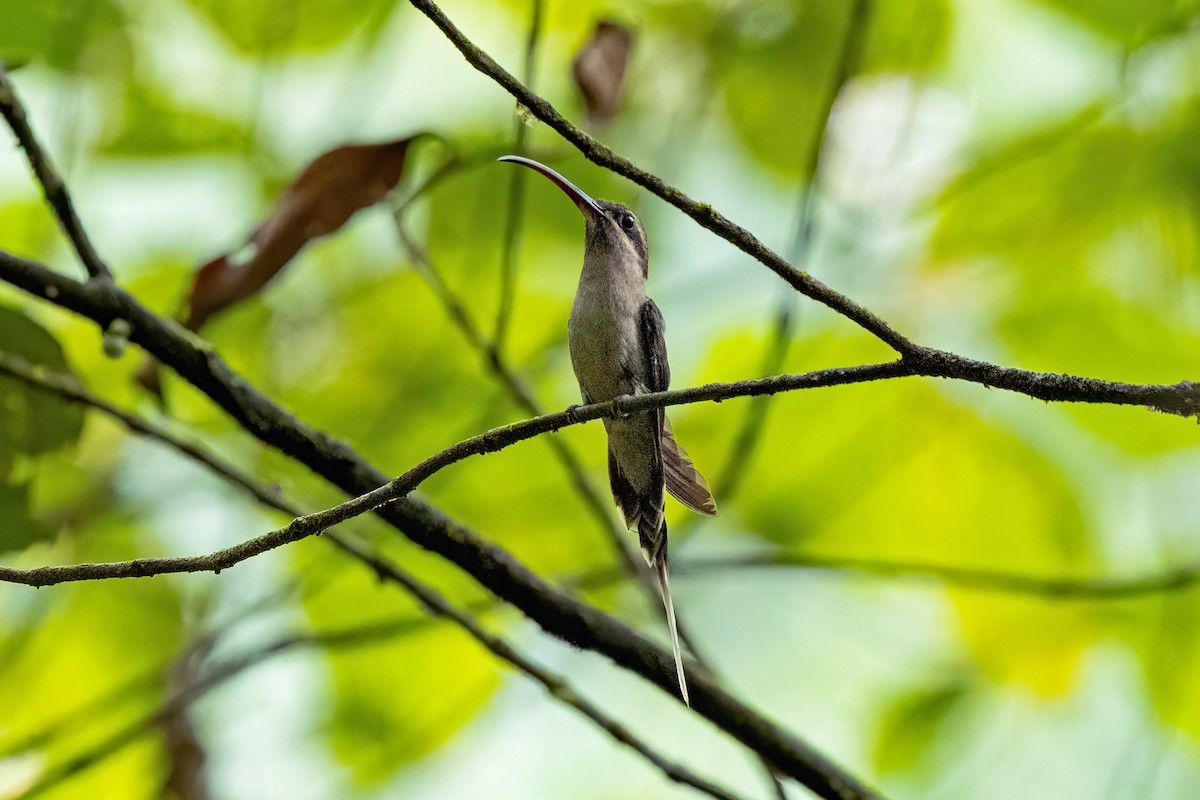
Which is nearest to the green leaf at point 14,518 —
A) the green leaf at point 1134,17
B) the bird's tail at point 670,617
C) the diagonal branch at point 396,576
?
the diagonal branch at point 396,576

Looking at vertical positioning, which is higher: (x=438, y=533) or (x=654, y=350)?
(x=654, y=350)

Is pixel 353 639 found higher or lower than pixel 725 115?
lower

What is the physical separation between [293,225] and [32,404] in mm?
695

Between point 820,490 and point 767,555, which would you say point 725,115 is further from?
point 767,555

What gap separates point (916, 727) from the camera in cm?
398

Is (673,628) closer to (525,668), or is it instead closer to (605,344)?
(525,668)

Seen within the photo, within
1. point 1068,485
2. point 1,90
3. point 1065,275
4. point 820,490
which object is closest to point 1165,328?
point 1065,275

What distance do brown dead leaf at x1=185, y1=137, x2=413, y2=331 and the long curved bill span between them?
33 cm

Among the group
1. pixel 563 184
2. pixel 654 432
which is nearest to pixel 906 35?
pixel 563 184

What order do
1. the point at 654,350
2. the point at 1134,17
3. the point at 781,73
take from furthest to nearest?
1. the point at 781,73
2. the point at 1134,17
3. the point at 654,350

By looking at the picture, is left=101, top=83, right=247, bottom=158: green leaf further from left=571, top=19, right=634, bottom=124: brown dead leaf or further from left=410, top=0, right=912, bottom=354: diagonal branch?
left=410, top=0, right=912, bottom=354: diagonal branch

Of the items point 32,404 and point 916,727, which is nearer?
point 32,404

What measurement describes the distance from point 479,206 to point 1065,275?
1.84m

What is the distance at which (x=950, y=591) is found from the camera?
4168 millimetres
